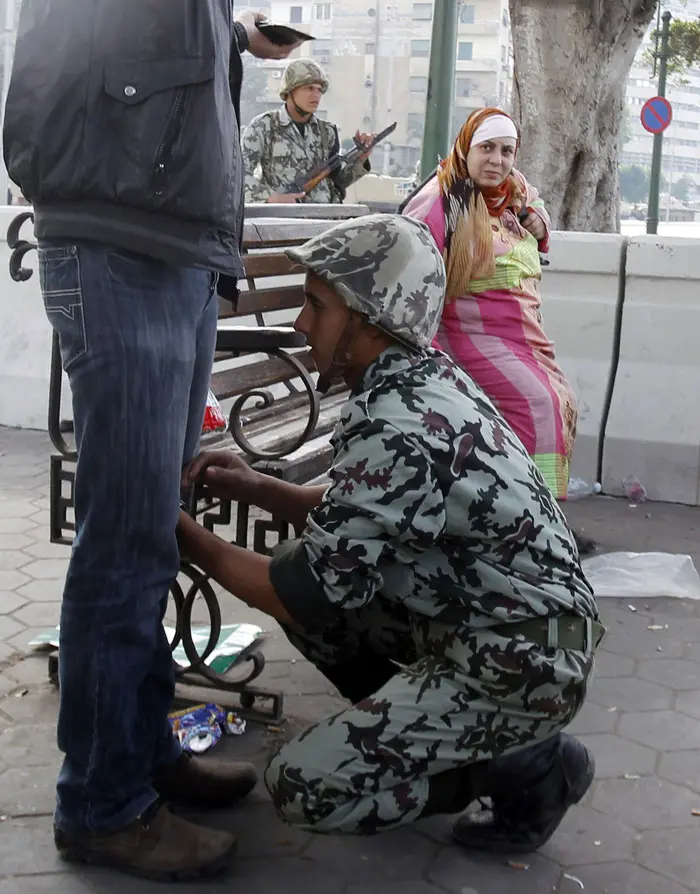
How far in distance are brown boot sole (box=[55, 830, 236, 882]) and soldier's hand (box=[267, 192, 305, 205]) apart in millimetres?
5635

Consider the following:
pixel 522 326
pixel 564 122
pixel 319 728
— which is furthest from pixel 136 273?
pixel 564 122

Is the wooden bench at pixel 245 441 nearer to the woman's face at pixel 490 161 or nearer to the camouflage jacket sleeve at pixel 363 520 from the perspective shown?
the camouflage jacket sleeve at pixel 363 520

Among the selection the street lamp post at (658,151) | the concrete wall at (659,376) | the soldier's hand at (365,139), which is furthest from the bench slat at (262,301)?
the street lamp post at (658,151)

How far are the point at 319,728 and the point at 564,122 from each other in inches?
284

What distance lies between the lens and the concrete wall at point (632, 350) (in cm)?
566

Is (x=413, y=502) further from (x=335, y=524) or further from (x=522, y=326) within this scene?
(x=522, y=326)

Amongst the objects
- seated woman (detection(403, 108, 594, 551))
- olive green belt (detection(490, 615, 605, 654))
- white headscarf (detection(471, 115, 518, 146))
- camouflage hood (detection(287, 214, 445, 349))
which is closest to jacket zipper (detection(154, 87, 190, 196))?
camouflage hood (detection(287, 214, 445, 349))

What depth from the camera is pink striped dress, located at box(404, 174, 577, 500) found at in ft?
14.3

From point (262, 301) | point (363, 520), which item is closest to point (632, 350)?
point (262, 301)

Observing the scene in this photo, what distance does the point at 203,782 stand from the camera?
2.65 meters

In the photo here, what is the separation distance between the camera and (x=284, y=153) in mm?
8062

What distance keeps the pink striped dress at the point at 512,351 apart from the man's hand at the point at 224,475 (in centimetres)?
178

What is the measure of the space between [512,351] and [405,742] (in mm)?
2338

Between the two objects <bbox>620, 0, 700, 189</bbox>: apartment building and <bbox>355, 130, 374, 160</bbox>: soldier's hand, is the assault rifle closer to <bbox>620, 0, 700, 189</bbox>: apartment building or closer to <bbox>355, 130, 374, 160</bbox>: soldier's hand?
<bbox>355, 130, 374, 160</bbox>: soldier's hand
